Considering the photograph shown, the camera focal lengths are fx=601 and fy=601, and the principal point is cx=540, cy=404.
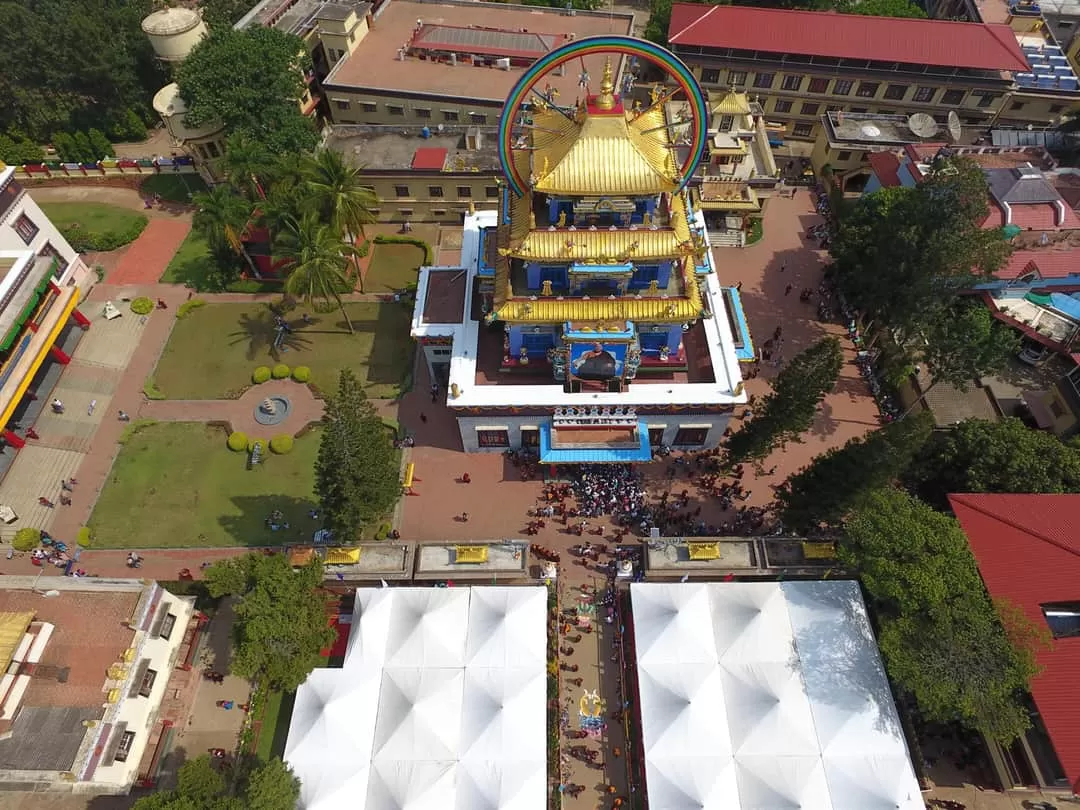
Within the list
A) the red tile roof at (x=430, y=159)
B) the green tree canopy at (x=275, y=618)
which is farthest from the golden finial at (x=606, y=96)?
the green tree canopy at (x=275, y=618)

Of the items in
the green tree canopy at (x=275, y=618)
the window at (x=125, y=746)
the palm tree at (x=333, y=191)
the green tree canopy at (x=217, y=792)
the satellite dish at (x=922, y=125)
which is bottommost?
the green tree canopy at (x=217, y=792)

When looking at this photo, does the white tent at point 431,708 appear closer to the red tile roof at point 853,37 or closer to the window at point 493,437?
the window at point 493,437

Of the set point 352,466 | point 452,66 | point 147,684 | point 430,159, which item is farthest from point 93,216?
point 147,684

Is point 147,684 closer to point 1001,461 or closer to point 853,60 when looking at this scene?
point 1001,461

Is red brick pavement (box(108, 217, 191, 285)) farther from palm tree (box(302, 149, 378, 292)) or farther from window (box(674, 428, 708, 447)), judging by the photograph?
window (box(674, 428, 708, 447))

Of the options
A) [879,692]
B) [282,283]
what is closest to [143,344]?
[282,283]

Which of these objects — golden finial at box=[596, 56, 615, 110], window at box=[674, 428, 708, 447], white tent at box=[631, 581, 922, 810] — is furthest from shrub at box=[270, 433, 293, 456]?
golden finial at box=[596, 56, 615, 110]
